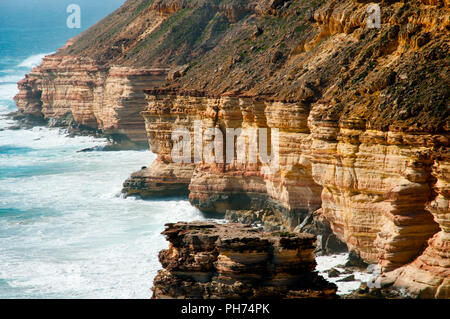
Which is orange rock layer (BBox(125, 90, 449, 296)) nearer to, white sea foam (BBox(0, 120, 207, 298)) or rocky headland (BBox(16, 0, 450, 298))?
rocky headland (BBox(16, 0, 450, 298))

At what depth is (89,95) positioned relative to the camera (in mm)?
88062

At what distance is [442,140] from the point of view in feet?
98.6

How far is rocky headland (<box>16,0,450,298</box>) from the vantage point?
30.5 metres

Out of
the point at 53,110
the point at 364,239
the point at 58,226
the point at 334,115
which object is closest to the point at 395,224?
the point at 364,239

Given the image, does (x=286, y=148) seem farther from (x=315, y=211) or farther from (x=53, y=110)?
(x=53, y=110)

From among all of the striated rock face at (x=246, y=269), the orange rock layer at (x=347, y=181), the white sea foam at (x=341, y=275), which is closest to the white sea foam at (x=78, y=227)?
the orange rock layer at (x=347, y=181)

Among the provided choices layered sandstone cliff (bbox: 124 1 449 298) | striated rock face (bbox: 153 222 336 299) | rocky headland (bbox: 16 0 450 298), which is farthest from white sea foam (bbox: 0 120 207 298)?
striated rock face (bbox: 153 222 336 299)

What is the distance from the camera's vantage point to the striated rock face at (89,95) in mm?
76062

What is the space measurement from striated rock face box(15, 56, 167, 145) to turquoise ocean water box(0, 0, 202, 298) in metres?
2.41

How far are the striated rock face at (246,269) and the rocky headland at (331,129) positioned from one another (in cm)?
9

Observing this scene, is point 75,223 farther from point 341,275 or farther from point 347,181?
point 347,181

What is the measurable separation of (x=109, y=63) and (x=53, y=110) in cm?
1683

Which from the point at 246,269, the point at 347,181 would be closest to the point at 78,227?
the point at 347,181

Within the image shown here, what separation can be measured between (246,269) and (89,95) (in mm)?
63893
